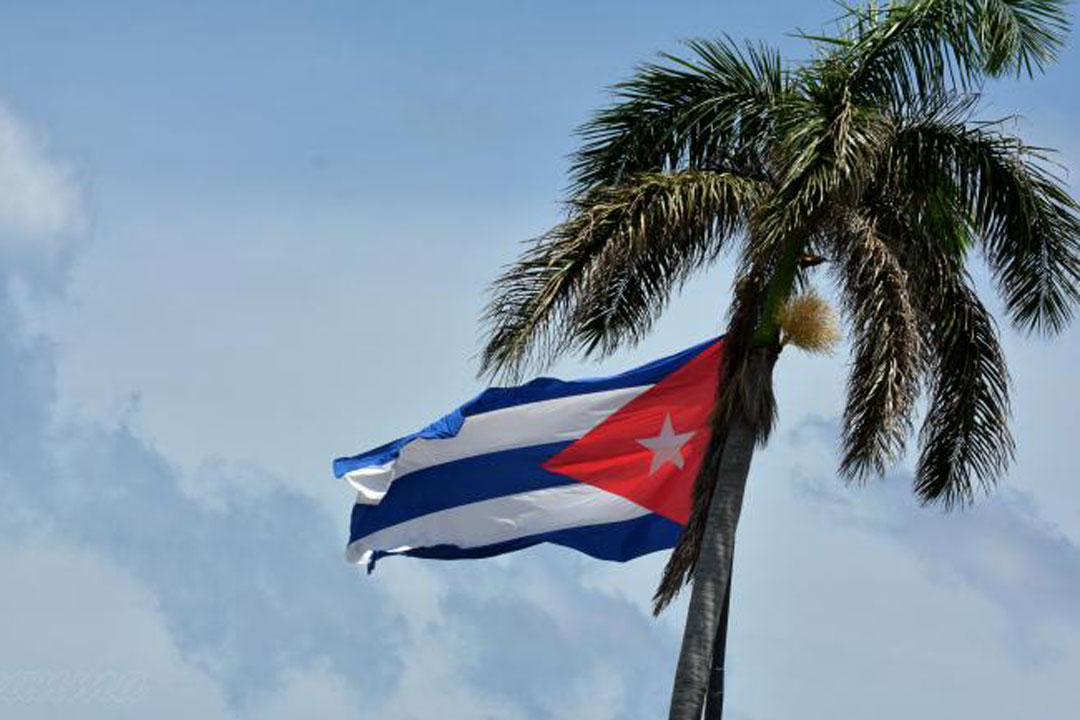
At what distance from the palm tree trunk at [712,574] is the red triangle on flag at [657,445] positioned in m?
1.46

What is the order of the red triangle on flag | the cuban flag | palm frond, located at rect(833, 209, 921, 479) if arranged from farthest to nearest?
the cuban flag
the red triangle on flag
palm frond, located at rect(833, 209, 921, 479)

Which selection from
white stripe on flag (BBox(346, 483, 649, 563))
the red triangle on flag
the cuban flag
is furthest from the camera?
white stripe on flag (BBox(346, 483, 649, 563))

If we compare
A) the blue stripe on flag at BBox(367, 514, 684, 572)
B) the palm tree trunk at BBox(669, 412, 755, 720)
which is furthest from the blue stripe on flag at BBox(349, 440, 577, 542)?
the palm tree trunk at BBox(669, 412, 755, 720)

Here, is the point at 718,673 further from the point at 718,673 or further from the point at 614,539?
the point at 614,539

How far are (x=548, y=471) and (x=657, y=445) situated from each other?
4.30 ft

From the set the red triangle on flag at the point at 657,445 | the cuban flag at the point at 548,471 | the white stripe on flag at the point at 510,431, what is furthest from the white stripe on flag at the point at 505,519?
the white stripe on flag at the point at 510,431

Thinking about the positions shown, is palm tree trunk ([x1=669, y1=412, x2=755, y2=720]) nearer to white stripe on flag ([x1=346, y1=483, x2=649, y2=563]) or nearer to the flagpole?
the flagpole

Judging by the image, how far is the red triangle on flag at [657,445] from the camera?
907 inches

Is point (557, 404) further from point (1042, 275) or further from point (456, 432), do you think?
point (1042, 275)

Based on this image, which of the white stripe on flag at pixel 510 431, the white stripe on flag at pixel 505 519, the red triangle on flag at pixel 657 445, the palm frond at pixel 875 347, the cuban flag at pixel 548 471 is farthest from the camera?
the white stripe on flag at pixel 510 431

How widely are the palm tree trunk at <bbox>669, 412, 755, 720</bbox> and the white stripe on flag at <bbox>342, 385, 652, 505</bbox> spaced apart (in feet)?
8.98

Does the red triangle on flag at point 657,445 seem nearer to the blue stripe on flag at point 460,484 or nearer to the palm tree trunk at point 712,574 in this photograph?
the blue stripe on flag at point 460,484

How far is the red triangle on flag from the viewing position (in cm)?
2305

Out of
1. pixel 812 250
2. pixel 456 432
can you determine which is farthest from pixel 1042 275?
pixel 456 432
